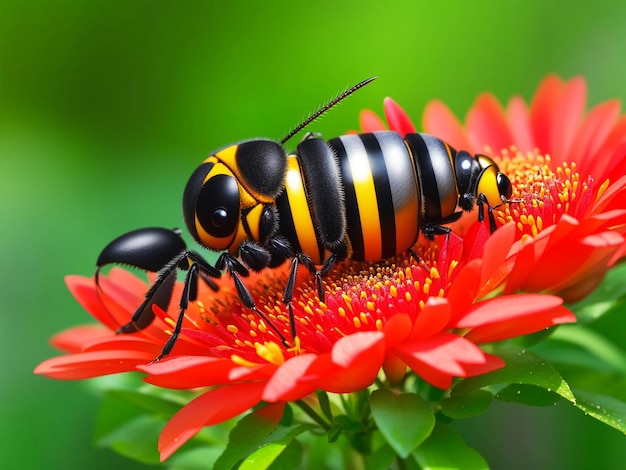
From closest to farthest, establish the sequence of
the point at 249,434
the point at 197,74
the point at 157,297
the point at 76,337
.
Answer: the point at 249,434 < the point at 157,297 < the point at 76,337 < the point at 197,74

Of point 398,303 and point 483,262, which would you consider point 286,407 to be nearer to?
point 398,303

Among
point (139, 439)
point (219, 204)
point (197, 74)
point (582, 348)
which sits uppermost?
point (197, 74)

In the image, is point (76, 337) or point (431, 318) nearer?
point (431, 318)

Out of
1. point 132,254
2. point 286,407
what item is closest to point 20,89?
point 132,254

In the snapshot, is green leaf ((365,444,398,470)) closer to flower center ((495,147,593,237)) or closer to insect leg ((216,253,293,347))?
insect leg ((216,253,293,347))

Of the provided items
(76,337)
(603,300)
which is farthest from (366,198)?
(76,337)

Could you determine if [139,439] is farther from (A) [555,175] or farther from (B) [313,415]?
(A) [555,175]

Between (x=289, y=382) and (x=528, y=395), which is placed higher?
(x=289, y=382)

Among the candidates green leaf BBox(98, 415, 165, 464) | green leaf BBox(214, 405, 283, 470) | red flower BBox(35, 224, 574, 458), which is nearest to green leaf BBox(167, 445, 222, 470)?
green leaf BBox(98, 415, 165, 464)
